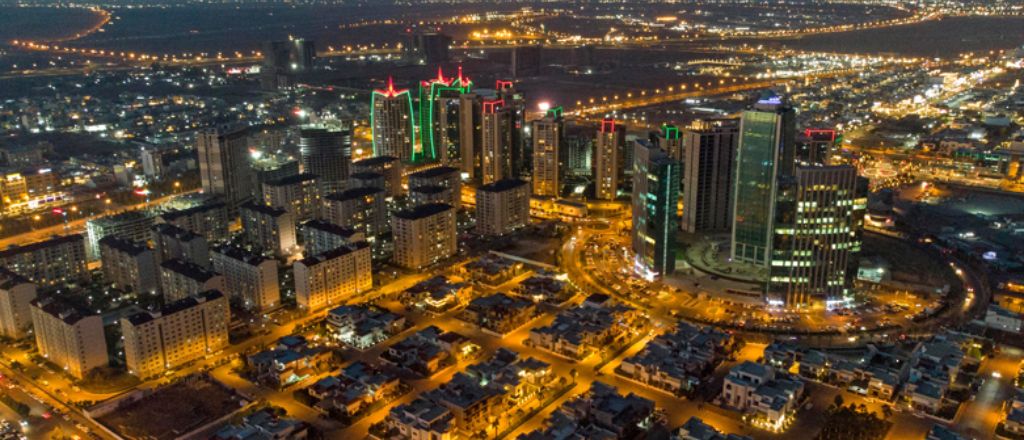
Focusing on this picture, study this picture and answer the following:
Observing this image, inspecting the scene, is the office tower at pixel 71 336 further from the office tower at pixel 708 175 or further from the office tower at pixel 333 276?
the office tower at pixel 708 175

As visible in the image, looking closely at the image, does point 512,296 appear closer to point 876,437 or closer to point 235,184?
point 876,437

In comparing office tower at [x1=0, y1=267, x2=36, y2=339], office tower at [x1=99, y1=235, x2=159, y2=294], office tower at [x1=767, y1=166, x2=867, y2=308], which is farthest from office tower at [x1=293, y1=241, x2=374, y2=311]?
office tower at [x1=767, y1=166, x2=867, y2=308]

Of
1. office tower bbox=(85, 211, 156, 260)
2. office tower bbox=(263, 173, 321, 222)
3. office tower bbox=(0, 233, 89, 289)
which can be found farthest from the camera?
office tower bbox=(263, 173, 321, 222)

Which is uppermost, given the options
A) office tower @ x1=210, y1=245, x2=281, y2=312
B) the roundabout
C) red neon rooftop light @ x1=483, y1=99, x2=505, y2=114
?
red neon rooftop light @ x1=483, y1=99, x2=505, y2=114

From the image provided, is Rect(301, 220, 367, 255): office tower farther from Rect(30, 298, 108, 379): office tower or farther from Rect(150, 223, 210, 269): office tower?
Rect(30, 298, 108, 379): office tower

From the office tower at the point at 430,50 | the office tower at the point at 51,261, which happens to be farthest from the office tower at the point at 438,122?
the office tower at the point at 430,50

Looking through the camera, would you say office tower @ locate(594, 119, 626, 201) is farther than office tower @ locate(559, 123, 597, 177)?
No

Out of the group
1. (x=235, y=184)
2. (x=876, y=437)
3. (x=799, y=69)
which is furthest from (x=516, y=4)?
(x=876, y=437)
